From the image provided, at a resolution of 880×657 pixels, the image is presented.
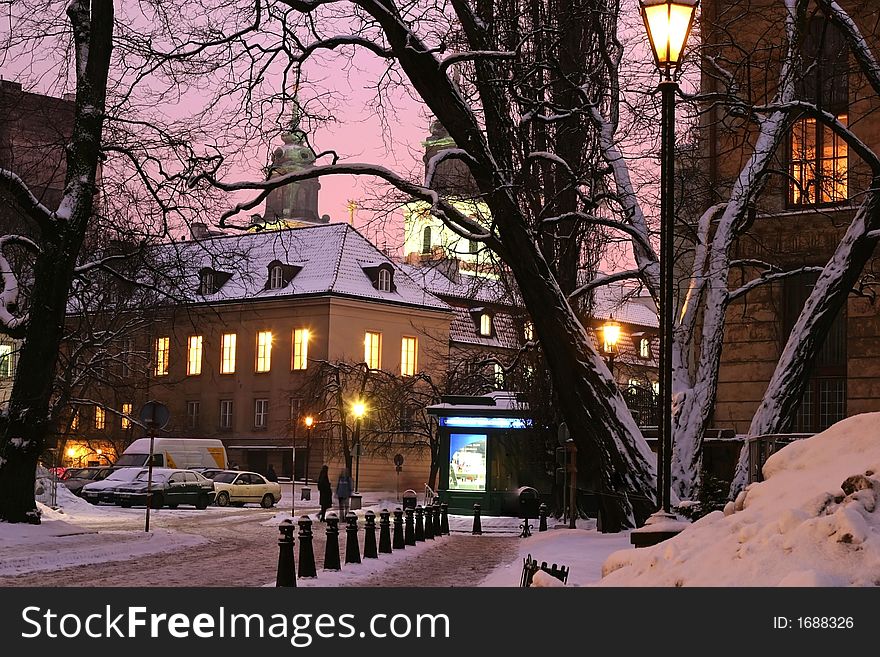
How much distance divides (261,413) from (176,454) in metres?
21.6

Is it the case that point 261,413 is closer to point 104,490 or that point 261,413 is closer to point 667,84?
point 104,490

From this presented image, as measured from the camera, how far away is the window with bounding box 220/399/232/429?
8094 cm

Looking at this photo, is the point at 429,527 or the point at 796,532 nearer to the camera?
the point at 796,532

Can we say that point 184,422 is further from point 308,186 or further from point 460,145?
point 308,186

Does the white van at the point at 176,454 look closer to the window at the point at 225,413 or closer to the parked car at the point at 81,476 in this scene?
the parked car at the point at 81,476

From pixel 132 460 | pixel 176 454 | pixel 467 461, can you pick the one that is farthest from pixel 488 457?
pixel 176 454

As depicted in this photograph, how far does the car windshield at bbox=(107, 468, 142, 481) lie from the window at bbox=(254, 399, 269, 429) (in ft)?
93.6

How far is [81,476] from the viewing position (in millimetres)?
57812

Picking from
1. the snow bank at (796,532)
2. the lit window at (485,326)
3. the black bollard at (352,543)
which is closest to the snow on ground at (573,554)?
the black bollard at (352,543)

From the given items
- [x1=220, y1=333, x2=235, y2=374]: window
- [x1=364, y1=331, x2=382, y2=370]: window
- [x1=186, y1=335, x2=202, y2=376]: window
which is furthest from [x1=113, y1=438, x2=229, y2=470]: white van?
[x1=186, y1=335, x2=202, y2=376]: window

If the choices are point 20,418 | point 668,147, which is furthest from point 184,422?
point 668,147

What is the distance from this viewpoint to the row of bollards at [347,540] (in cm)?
1681

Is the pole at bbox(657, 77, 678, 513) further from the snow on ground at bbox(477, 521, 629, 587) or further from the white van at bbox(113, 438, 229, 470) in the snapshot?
the white van at bbox(113, 438, 229, 470)

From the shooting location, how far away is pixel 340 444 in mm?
72188
